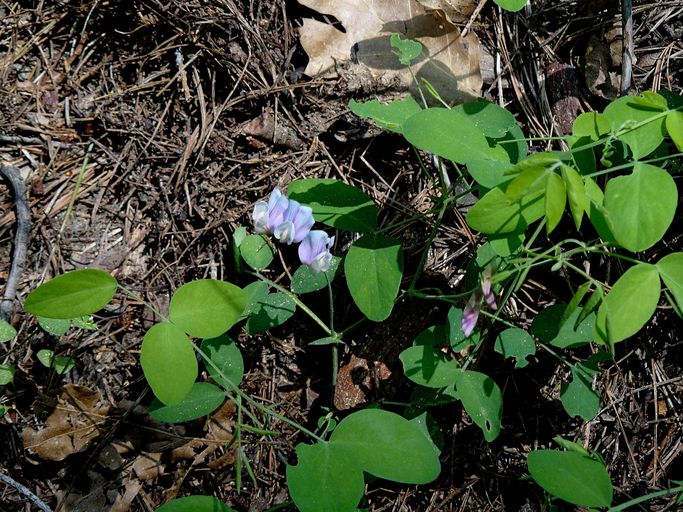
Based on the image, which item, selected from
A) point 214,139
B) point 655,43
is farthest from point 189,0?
point 655,43

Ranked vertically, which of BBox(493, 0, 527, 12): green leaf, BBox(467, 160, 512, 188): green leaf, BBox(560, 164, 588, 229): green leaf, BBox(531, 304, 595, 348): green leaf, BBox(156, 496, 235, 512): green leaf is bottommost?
BBox(156, 496, 235, 512): green leaf

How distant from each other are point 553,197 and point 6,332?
200cm

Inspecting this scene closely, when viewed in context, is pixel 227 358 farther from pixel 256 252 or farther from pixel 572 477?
pixel 572 477

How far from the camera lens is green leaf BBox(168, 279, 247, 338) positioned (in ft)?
5.89

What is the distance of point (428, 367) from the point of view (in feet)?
6.76

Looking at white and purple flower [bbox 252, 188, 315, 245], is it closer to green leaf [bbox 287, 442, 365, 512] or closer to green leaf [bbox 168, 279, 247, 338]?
green leaf [bbox 168, 279, 247, 338]

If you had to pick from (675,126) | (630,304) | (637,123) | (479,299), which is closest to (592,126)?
(637,123)

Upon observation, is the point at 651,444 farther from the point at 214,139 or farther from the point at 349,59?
the point at 214,139

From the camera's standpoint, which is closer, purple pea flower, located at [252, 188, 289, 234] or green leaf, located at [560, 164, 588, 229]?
green leaf, located at [560, 164, 588, 229]

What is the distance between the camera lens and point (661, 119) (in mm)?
1917

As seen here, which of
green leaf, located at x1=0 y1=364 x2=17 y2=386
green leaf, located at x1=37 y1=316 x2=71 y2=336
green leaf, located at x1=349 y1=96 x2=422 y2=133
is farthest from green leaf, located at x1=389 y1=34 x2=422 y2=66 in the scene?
green leaf, located at x1=0 y1=364 x2=17 y2=386

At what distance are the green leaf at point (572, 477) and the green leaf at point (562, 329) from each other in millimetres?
377

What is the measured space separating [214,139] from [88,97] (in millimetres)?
589

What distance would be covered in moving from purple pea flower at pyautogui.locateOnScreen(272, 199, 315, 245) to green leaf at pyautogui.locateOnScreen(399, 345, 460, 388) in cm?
55
